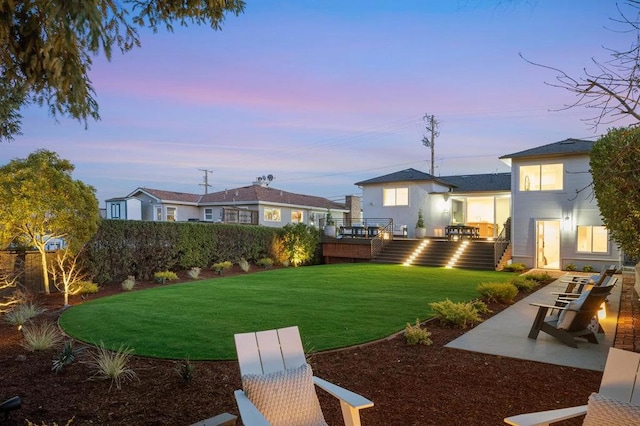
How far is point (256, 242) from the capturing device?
21734 mm

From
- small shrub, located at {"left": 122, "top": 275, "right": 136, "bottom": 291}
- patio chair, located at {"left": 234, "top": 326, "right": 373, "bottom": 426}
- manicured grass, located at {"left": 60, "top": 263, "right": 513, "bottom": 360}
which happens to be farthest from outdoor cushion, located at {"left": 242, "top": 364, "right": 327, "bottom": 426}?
small shrub, located at {"left": 122, "top": 275, "right": 136, "bottom": 291}

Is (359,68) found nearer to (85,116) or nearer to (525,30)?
(525,30)

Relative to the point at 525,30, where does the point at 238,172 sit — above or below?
above

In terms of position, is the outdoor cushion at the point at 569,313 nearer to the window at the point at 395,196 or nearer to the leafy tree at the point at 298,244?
the leafy tree at the point at 298,244

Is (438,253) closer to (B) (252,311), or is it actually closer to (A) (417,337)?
(B) (252,311)

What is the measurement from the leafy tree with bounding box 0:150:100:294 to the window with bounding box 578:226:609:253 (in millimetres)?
20174

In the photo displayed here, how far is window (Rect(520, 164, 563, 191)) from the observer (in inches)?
804

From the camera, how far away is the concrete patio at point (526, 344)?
19.5 feet

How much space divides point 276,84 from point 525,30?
486 inches

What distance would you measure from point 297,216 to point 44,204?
26010mm

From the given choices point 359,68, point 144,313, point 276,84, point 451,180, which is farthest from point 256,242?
point 451,180

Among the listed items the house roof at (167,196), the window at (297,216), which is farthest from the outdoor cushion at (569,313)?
the house roof at (167,196)

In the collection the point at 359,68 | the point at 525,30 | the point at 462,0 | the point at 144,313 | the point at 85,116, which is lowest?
the point at 144,313

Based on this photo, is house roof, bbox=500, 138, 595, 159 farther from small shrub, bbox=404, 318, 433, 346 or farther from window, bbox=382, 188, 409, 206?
small shrub, bbox=404, 318, 433, 346
